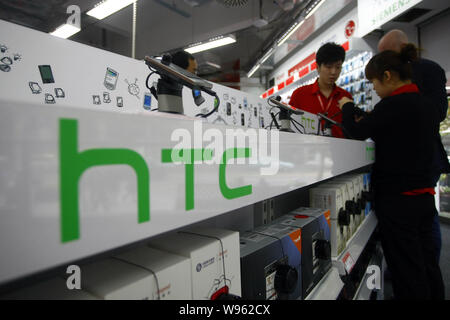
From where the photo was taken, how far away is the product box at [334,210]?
110cm

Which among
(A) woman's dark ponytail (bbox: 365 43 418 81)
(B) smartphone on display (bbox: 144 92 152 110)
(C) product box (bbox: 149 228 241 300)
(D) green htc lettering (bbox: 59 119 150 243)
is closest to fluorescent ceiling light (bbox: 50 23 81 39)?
(B) smartphone on display (bbox: 144 92 152 110)

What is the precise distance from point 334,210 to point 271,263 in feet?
1.91

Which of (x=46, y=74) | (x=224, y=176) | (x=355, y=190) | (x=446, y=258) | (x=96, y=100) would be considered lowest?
(x=446, y=258)

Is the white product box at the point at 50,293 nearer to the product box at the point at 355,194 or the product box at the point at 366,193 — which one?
the product box at the point at 355,194

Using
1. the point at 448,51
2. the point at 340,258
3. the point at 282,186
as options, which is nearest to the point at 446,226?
the point at 448,51

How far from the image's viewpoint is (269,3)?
602 cm

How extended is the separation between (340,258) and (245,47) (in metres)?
8.68

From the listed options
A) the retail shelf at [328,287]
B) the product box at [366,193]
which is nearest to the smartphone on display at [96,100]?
the retail shelf at [328,287]

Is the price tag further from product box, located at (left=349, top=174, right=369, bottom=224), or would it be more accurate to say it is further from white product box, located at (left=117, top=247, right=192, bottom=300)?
white product box, located at (left=117, top=247, right=192, bottom=300)

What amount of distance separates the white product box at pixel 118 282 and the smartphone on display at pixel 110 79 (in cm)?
175

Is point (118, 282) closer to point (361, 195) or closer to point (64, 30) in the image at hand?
point (361, 195)

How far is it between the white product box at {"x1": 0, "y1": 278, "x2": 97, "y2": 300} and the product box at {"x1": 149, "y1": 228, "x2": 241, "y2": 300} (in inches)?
6.0

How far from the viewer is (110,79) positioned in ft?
6.18

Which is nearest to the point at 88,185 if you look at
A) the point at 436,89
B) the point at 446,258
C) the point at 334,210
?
the point at 334,210
